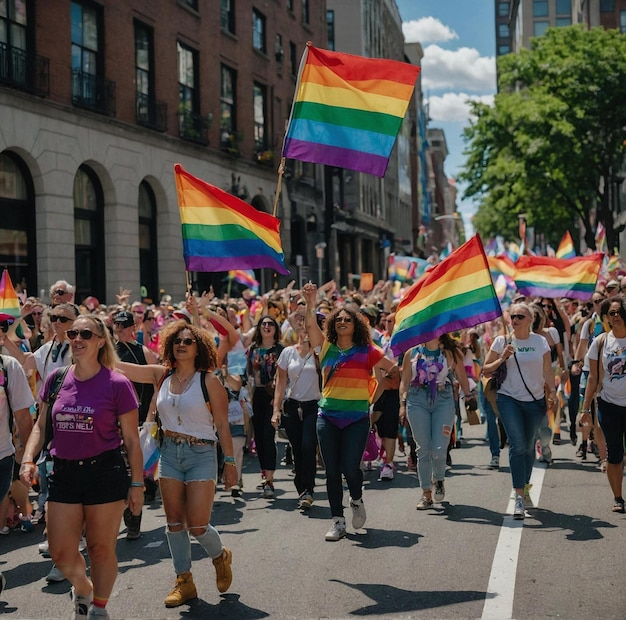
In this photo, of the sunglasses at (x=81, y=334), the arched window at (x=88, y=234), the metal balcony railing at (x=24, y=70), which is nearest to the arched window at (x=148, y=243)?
the arched window at (x=88, y=234)

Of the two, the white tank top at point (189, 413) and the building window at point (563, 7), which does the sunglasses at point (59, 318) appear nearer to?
the white tank top at point (189, 413)

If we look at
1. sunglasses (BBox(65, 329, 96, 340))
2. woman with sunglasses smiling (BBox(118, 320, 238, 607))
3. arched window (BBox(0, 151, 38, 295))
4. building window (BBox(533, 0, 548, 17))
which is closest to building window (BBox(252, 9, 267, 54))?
arched window (BBox(0, 151, 38, 295))

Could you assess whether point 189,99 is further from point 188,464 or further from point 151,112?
point 188,464

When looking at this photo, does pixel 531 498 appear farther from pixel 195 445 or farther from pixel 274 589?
pixel 195 445

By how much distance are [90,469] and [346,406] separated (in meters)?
2.89

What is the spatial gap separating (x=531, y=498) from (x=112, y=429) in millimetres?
5020

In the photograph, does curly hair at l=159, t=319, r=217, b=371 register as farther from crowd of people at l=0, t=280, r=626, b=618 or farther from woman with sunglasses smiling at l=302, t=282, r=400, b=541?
woman with sunglasses smiling at l=302, t=282, r=400, b=541

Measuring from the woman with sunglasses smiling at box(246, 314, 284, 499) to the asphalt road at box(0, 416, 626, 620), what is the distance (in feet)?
1.24

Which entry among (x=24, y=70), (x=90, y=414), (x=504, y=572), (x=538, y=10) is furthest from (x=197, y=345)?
(x=538, y=10)

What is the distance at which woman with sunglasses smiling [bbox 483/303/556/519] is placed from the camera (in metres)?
8.09

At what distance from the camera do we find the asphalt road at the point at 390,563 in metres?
5.66

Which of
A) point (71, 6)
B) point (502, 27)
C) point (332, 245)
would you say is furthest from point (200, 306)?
point (502, 27)

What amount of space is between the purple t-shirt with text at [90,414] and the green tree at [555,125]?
33.6 m

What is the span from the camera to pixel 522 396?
26.7 ft
